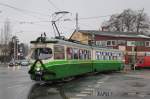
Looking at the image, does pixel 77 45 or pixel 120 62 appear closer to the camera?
pixel 77 45

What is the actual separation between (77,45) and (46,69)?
5.81m

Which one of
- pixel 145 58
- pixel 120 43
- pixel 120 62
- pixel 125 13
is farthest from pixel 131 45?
pixel 120 62

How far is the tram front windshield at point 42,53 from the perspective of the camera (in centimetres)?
2342

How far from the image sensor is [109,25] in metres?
104

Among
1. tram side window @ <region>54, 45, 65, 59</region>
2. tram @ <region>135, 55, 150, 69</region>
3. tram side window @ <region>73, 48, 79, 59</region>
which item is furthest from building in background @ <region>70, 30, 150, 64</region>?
tram side window @ <region>54, 45, 65, 59</region>

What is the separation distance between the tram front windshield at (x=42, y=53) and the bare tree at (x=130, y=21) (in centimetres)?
7687

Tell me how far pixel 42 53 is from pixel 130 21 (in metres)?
78.8

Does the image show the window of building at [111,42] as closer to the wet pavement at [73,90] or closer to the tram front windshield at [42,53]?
the wet pavement at [73,90]

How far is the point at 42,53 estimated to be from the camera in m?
23.8

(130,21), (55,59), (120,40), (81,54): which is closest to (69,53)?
(55,59)

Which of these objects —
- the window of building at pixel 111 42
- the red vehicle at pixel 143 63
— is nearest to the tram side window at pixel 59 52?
the red vehicle at pixel 143 63

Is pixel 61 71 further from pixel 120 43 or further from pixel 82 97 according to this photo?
pixel 120 43

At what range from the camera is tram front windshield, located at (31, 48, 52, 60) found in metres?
23.4

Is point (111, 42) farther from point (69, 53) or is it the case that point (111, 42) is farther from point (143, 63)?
point (69, 53)
